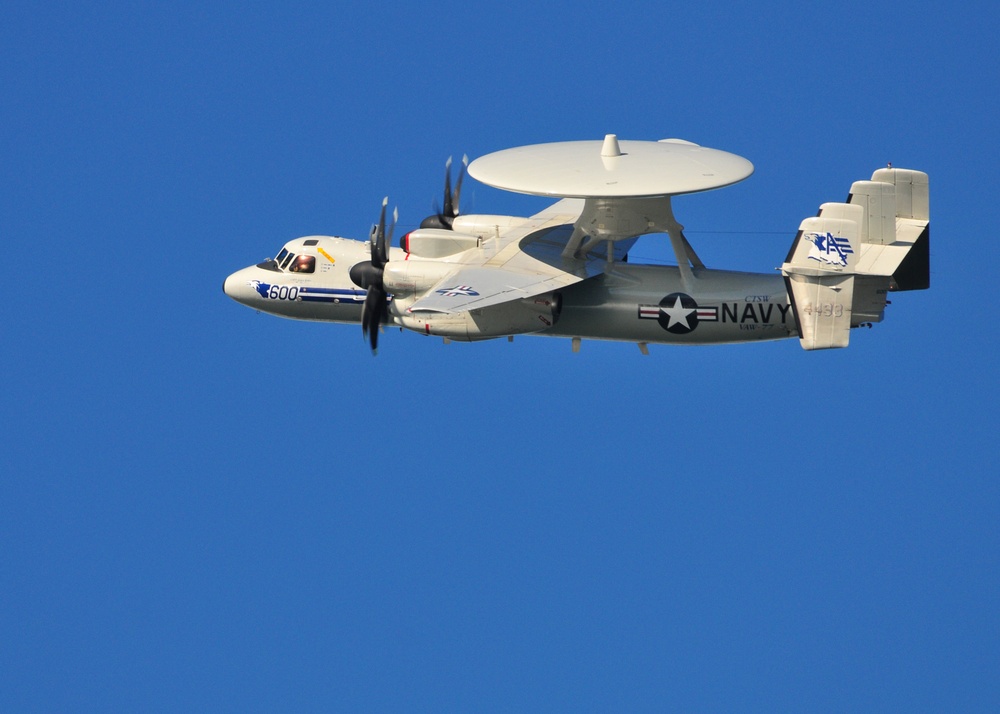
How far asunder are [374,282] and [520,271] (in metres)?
3.53

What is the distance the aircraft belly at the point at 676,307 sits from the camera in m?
41.4

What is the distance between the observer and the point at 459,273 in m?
41.2

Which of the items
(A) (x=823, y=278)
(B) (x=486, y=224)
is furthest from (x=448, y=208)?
(A) (x=823, y=278)

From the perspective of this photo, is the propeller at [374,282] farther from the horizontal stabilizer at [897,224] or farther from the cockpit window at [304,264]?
the horizontal stabilizer at [897,224]

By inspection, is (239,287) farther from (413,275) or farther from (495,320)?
(495,320)

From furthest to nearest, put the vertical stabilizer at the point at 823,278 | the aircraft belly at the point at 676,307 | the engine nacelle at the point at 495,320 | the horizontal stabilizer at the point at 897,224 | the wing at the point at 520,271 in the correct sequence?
the aircraft belly at the point at 676,307, the engine nacelle at the point at 495,320, the horizontal stabilizer at the point at 897,224, the wing at the point at 520,271, the vertical stabilizer at the point at 823,278

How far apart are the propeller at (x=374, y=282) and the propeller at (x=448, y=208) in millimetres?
3252

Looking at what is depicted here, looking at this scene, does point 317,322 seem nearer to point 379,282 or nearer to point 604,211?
point 379,282

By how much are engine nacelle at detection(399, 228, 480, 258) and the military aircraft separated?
0.11 ft

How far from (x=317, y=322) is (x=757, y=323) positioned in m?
11.1

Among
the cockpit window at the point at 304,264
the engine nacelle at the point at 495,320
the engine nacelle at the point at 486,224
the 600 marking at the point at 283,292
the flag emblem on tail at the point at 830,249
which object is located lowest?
the engine nacelle at the point at 495,320

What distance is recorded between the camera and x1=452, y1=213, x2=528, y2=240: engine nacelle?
146 feet

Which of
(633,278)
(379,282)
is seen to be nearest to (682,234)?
(633,278)

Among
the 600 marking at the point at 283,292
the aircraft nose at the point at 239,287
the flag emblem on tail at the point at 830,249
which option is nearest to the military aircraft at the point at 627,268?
the flag emblem on tail at the point at 830,249
